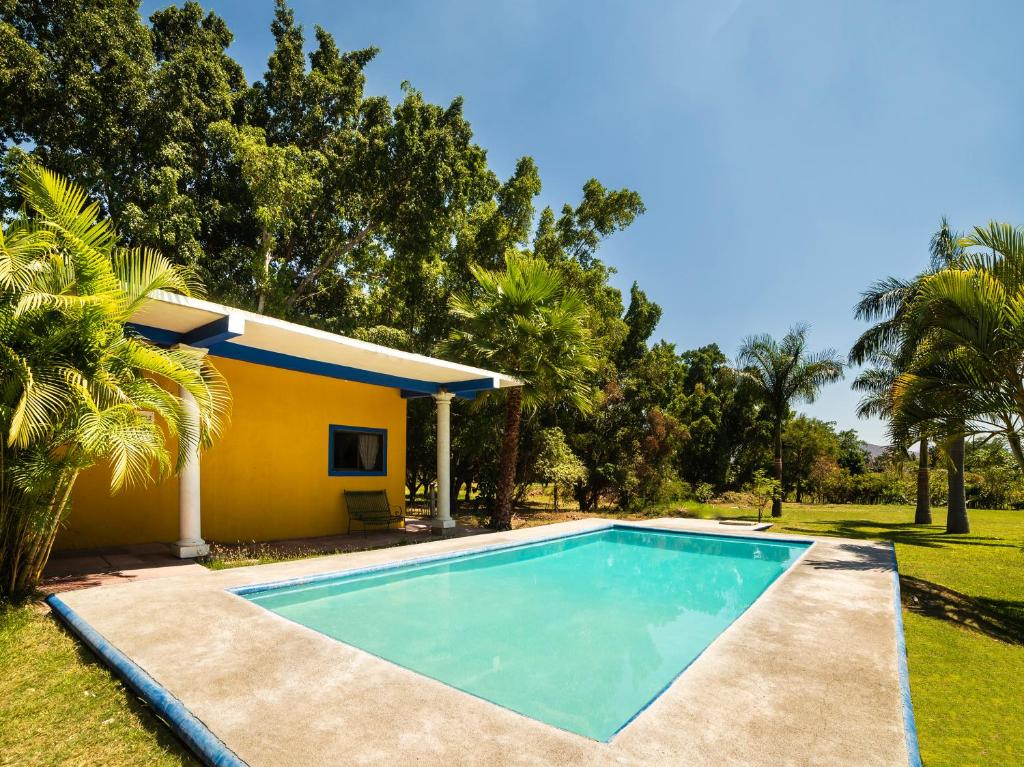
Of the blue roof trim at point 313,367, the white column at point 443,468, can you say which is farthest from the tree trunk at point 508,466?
the blue roof trim at point 313,367

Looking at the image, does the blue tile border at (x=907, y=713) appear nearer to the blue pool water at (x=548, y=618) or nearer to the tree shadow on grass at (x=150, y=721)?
the blue pool water at (x=548, y=618)

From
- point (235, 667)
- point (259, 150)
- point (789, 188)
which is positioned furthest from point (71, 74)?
point (789, 188)

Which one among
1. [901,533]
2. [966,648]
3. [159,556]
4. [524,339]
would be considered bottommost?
[901,533]

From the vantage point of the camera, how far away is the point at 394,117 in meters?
18.9

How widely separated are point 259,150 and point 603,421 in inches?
571

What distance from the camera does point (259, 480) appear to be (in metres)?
10.7

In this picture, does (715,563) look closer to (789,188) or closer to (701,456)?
(789,188)

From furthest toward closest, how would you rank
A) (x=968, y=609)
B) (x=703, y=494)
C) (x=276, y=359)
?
(x=703, y=494), (x=276, y=359), (x=968, y=609)

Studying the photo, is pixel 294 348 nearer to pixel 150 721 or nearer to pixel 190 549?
pixel 190 549

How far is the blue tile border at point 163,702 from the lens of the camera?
9.29 feet

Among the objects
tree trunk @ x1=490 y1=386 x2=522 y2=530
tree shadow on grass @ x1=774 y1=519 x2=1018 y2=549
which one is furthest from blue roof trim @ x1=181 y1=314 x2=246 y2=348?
tree shadow on grass @ x1=774 y1=519 x2=1018 y2=549

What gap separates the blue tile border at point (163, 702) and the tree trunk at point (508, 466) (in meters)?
9.19

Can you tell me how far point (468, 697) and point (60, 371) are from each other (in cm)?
470

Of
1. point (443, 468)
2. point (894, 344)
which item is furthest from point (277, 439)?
point (894, 344)
